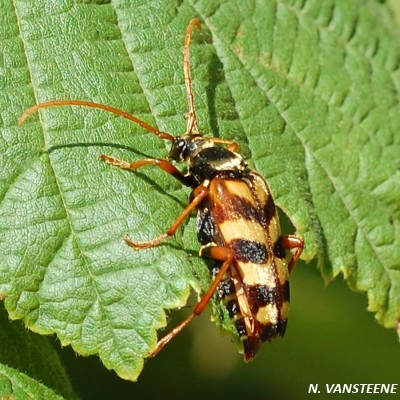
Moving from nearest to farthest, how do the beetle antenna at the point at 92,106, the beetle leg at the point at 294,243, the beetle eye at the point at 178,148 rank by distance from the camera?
1. the beetle antenna at the point at 92,106
2. the beetle eye at the point at 178,148
3. the beetle leg at the point at 294,243

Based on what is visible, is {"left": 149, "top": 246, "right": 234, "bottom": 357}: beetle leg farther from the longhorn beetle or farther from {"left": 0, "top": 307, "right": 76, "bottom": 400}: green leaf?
{"left": 0, "top": 307, "right": 76, "bottom": 400}: green leaf

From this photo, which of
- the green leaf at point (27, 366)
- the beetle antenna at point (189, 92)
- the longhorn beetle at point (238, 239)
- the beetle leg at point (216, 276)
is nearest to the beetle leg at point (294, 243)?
the longhorn beetle at point (238, 239)

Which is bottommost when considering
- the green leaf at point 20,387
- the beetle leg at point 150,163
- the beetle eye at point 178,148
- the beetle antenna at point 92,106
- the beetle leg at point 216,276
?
the green leaf at point 20,387

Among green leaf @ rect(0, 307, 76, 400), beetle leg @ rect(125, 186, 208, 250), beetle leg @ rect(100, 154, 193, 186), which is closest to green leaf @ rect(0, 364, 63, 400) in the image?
green leaf @ rect(0, 307, 76, 400)

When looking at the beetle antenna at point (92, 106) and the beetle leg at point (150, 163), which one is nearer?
the beetle antenna at point (92, 106)

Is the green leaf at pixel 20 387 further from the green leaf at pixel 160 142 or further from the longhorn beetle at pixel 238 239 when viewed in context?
the longhorn beetle at pixel 238 239

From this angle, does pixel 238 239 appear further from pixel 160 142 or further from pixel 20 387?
pixel 20 387

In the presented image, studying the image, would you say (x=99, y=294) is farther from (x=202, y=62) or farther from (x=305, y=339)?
(x=305, y=339)

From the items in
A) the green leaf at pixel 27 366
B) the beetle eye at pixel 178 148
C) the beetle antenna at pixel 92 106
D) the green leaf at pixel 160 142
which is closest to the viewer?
the green leaf at pixel 160 142
